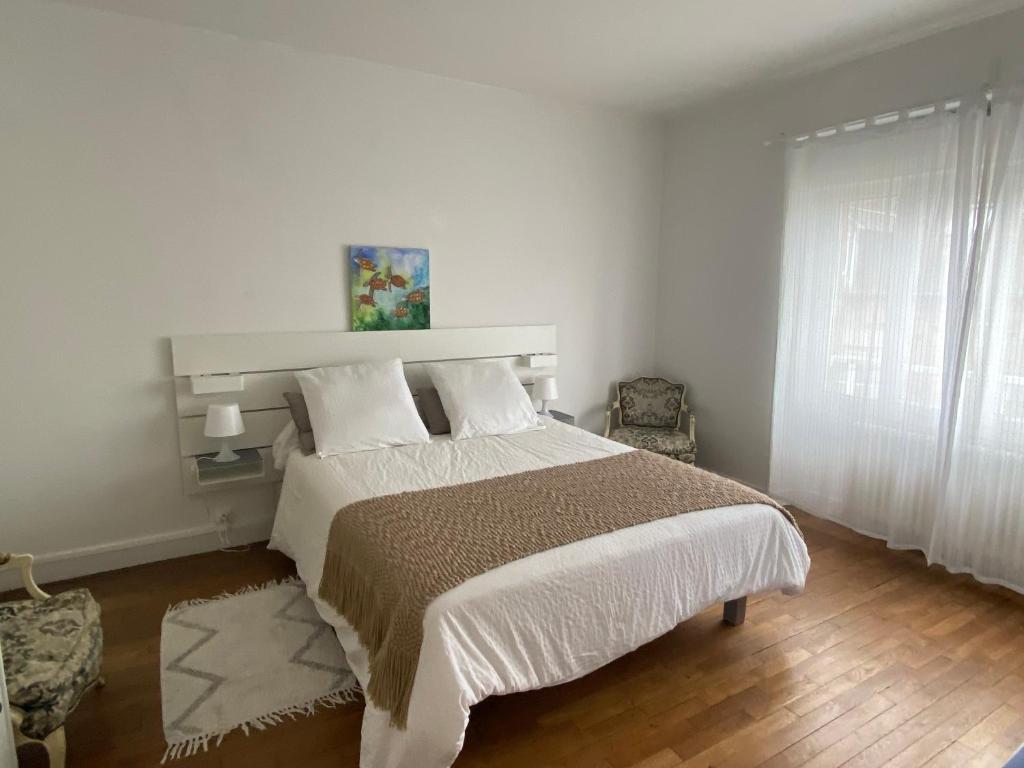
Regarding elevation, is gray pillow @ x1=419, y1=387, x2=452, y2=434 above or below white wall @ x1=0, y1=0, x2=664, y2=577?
below

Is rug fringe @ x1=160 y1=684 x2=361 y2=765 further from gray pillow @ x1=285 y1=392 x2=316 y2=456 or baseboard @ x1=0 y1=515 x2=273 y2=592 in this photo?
baseboard @ x1=0 y1=515 x2=273 y2=592

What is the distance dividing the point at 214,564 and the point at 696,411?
130 inches

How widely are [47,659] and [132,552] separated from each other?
148 cm

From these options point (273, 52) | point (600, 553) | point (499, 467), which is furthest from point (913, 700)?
point (273, 52)

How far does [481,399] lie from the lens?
11.2ft

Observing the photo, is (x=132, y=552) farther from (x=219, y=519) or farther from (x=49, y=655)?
(x=49, y=655)

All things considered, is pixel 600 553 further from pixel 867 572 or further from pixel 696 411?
pixel 696 411

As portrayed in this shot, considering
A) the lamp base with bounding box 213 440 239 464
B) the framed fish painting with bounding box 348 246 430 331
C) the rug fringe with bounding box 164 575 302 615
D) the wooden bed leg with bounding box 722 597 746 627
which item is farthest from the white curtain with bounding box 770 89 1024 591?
the lamp base with bounding box 213 440 239 464

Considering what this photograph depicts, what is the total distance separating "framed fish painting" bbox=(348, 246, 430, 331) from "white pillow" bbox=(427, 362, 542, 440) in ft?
1.12

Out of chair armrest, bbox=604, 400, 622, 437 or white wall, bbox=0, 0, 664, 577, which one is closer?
white wall, bbox=0, 0, 664, 577

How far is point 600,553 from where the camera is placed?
6.39 ft

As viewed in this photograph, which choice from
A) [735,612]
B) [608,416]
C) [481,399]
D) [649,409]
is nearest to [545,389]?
[481,399]

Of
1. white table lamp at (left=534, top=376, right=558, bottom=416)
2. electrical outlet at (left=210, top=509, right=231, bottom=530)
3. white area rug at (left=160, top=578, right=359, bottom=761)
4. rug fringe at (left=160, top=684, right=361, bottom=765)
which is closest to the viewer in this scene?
rug fringe at (left=160, top=684, right=361, bottom=765)

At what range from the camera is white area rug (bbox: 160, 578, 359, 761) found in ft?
6.53
